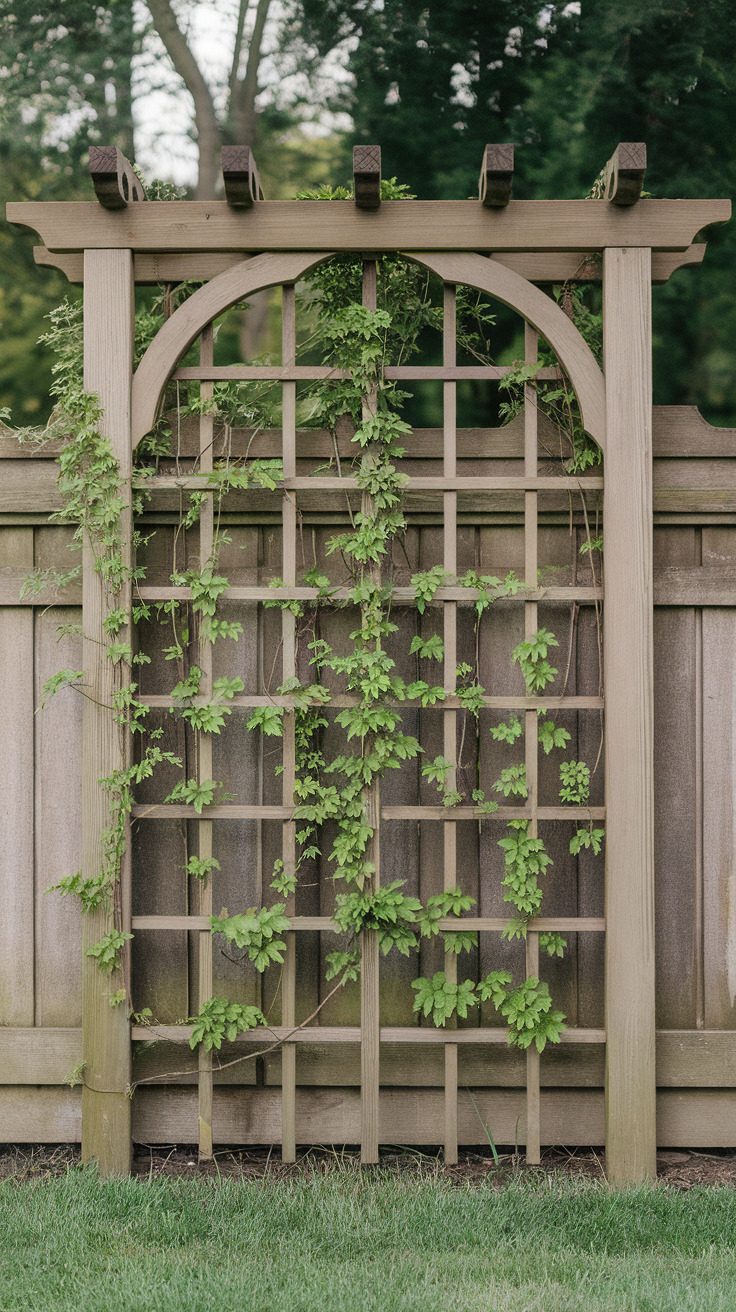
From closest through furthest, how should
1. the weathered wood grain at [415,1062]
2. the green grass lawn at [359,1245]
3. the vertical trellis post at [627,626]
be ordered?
the green grass lawn at [359,1245]
the vertical trellis post at [627,626]
the weathered wood grain at [415,1062]

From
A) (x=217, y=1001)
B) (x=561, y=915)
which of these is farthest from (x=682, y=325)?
(x=217, y=1001)

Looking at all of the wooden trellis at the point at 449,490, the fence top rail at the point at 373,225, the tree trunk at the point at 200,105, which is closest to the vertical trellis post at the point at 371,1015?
the wooden trellis at the point at 449,490

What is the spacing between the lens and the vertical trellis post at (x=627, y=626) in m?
2.14

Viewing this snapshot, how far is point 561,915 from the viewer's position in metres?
2.32

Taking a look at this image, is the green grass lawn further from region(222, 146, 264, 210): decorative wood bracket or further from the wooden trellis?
region(222, 146, 264, 210): decorative wood bracket

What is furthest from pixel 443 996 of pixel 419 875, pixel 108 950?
pixel 108 950

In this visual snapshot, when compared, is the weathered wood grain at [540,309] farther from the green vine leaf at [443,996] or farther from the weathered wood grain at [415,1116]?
the weathered wood grain at [415,1116]

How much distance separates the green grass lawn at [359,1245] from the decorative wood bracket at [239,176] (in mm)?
2361

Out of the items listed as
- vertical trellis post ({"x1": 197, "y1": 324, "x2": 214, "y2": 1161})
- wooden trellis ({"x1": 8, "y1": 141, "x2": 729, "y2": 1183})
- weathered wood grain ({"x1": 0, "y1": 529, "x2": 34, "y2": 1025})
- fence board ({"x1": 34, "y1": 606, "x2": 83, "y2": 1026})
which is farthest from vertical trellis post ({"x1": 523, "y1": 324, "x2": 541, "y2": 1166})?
Result: weathered wood grain ({"x1": 0, "y1": 529, "x2": 34, "y2": 1025})

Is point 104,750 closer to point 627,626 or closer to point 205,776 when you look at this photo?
point 205,776

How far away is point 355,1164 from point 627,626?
155 centimetres

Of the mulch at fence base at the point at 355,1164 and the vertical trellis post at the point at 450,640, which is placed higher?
the vertical trellis post at the point at 450,640

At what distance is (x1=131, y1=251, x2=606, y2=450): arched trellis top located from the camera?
2.18 meters

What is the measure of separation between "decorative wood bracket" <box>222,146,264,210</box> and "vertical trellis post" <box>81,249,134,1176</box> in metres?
0.31
